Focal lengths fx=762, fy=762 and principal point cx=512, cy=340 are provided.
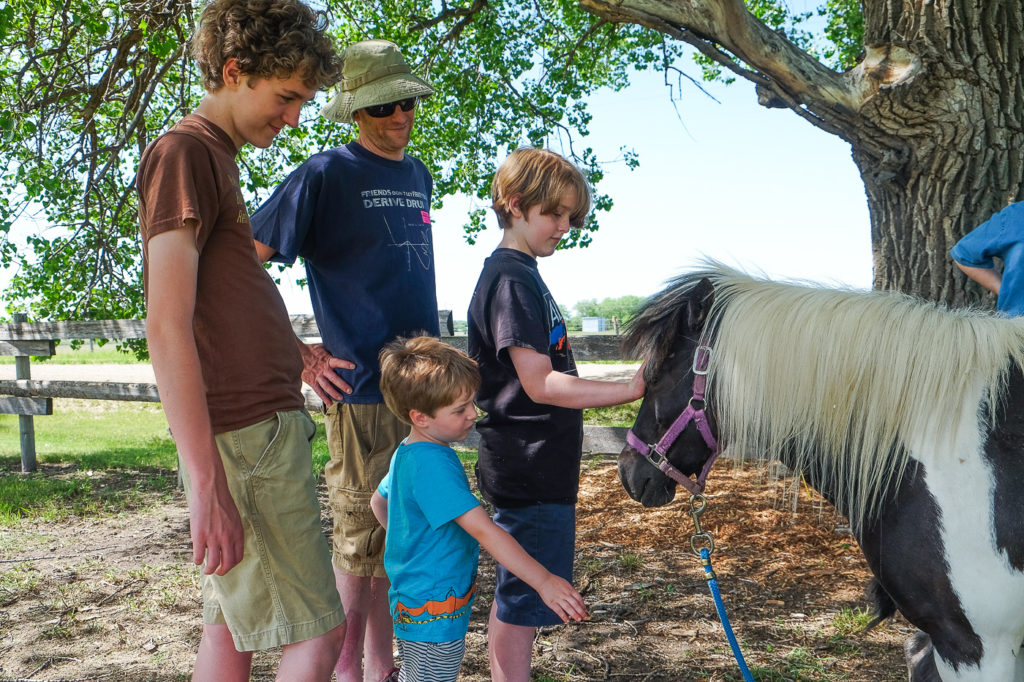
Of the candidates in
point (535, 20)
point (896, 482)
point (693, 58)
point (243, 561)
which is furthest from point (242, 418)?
point (693, 58)

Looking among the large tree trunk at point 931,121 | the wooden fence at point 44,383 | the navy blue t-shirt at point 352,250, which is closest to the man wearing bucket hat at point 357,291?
the navy blue t-shirt at point 352,250

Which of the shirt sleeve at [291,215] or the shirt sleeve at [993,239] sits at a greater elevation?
the shirt sleeve at [291,215]

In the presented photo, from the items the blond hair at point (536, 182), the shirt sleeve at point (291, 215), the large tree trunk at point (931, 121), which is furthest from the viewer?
the large tree trunk at point (931, 121)

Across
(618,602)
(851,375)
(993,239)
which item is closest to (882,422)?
(851,375)

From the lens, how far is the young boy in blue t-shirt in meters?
1.88

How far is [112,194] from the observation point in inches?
281

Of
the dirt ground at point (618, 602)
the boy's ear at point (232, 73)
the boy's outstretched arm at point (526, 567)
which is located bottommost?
the dirt ground at point (618, 602)

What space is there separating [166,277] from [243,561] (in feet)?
1.95

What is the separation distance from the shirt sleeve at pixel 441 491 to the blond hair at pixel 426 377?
0.44 feet

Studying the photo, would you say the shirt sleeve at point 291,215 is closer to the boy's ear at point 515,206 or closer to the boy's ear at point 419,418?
the boy's ear at point 515,206

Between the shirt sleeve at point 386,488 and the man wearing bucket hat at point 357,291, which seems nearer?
the shirt sleeve at point 386,488

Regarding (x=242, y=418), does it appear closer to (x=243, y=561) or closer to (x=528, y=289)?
(x=243, y=561)

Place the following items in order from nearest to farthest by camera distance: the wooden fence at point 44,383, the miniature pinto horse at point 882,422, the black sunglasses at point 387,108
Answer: the miniature pinto horse at point 882,422 → the black sunglasses at point 387,108 → the wooden fence at point 44,383

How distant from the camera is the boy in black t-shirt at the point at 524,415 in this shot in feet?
6.98
